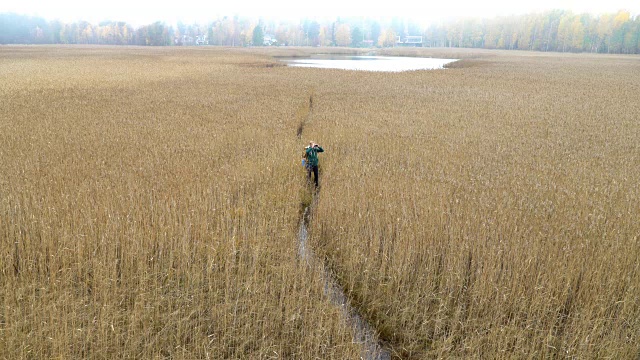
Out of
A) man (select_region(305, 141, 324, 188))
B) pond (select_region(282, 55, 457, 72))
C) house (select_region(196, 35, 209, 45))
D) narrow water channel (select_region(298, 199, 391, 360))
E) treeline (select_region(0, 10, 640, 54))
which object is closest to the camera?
narrow water channel (select_region(298, 199, 391, 360))

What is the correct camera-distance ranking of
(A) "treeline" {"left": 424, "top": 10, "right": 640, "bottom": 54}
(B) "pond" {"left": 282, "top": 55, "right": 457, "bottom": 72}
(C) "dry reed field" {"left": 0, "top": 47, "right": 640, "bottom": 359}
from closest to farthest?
(C) "dry reed field" {"left": 0, "top": 47, "right": 640, "bottom": 359} → (B) "pond" {"left": 282, "top": 55, "right": 457, "bottom": 72} → (A) "treeline" {"left": 424, "top": 10, "right": 640, "bottom": 54}

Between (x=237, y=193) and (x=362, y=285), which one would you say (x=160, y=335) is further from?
(x=237, y=193)

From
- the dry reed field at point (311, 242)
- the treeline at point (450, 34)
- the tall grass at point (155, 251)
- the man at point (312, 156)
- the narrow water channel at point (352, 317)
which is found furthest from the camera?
the treeline at point (450, 34)

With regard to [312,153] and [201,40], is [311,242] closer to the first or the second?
[312,153]

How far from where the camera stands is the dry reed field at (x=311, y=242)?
5.15m

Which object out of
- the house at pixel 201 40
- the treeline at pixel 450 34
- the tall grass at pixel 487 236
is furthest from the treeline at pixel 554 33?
the tall grass at pixel 487 236

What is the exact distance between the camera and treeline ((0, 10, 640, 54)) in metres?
107

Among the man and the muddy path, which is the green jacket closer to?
the man

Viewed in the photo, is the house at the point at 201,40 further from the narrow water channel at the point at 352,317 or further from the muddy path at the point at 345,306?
the narrow water channel at the point at 352,317

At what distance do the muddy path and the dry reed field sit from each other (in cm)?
13

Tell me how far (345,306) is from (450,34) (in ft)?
519

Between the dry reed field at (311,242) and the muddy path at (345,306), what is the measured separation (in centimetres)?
13

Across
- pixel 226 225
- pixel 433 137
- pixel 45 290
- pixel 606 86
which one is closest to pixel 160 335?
pixel 45 290

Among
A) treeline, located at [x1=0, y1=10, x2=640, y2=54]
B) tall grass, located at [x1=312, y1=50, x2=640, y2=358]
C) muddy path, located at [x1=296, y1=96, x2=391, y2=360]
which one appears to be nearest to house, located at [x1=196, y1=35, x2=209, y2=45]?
treeline, located at [x1=0, y1=10, x2=640, y2=54]
